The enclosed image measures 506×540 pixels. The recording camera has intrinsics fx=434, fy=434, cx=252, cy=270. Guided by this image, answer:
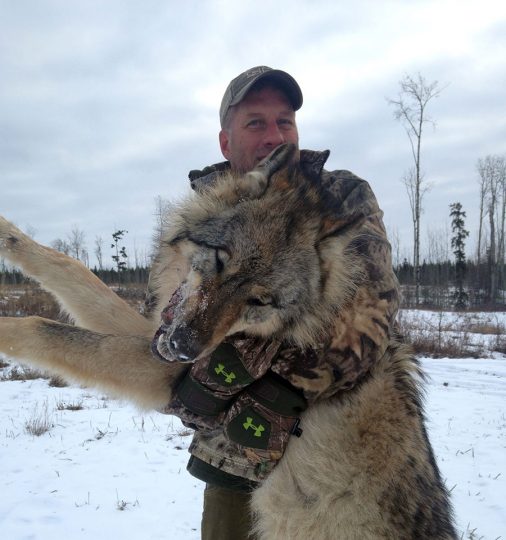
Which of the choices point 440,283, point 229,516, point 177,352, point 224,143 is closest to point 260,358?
point 177,352

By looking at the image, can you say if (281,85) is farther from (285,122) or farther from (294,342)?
(294,342)

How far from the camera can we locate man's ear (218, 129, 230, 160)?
2.96 m

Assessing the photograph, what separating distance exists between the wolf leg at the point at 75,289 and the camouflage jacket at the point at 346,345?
0.70 m

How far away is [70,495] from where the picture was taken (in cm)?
489

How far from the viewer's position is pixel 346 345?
1963 mm

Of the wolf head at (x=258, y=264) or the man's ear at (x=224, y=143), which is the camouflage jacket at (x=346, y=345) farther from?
the man's ear at (x=224, y=143)

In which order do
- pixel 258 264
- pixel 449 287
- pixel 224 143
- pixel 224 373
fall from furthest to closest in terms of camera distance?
pixel 449 287 < pixel 224 143 < pixel 258 264 < pixel 224 373

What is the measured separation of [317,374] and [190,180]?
160cm

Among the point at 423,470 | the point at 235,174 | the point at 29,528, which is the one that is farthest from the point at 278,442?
the point at 29,528

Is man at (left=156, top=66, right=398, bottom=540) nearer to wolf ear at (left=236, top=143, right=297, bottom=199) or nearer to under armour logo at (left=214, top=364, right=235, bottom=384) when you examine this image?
under armour logo at (left=214, top=364, right=235, bottom=384)

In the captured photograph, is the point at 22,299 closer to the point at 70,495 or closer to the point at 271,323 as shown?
the point at 70,495

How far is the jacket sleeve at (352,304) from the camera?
1.96m

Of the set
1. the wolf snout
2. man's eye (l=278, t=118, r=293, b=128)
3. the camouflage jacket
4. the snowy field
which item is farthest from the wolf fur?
the snowy field

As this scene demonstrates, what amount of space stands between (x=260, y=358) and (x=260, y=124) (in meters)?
1.50
